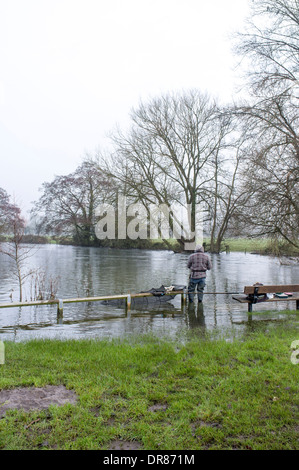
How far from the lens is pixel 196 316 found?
29.8 ft

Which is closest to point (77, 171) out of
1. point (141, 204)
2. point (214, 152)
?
point (141, 204)

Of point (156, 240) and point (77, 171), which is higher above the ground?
point (77, 171)

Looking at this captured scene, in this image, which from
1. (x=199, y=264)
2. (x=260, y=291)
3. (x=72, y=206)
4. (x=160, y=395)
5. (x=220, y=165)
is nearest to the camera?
(x=160, y=395)

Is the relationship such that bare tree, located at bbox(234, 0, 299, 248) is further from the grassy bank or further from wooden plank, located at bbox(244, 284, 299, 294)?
the grassy bank

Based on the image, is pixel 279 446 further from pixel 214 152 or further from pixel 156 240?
pixel 156 240

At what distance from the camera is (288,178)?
1038 centimetres

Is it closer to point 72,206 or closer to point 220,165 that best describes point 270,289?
point 220,165

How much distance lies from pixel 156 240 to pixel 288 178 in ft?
124

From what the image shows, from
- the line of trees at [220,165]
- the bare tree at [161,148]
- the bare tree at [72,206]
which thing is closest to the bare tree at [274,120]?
the line of trees at [220,165]

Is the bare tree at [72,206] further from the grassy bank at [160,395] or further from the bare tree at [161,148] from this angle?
the grassy bank at [160,395]

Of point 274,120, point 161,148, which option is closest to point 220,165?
point 161,148

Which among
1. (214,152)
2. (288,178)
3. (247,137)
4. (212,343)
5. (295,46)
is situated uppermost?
(214,152)

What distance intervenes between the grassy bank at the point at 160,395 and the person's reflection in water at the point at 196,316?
6.91 ft

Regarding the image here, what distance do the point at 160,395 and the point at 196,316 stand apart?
216 inches
